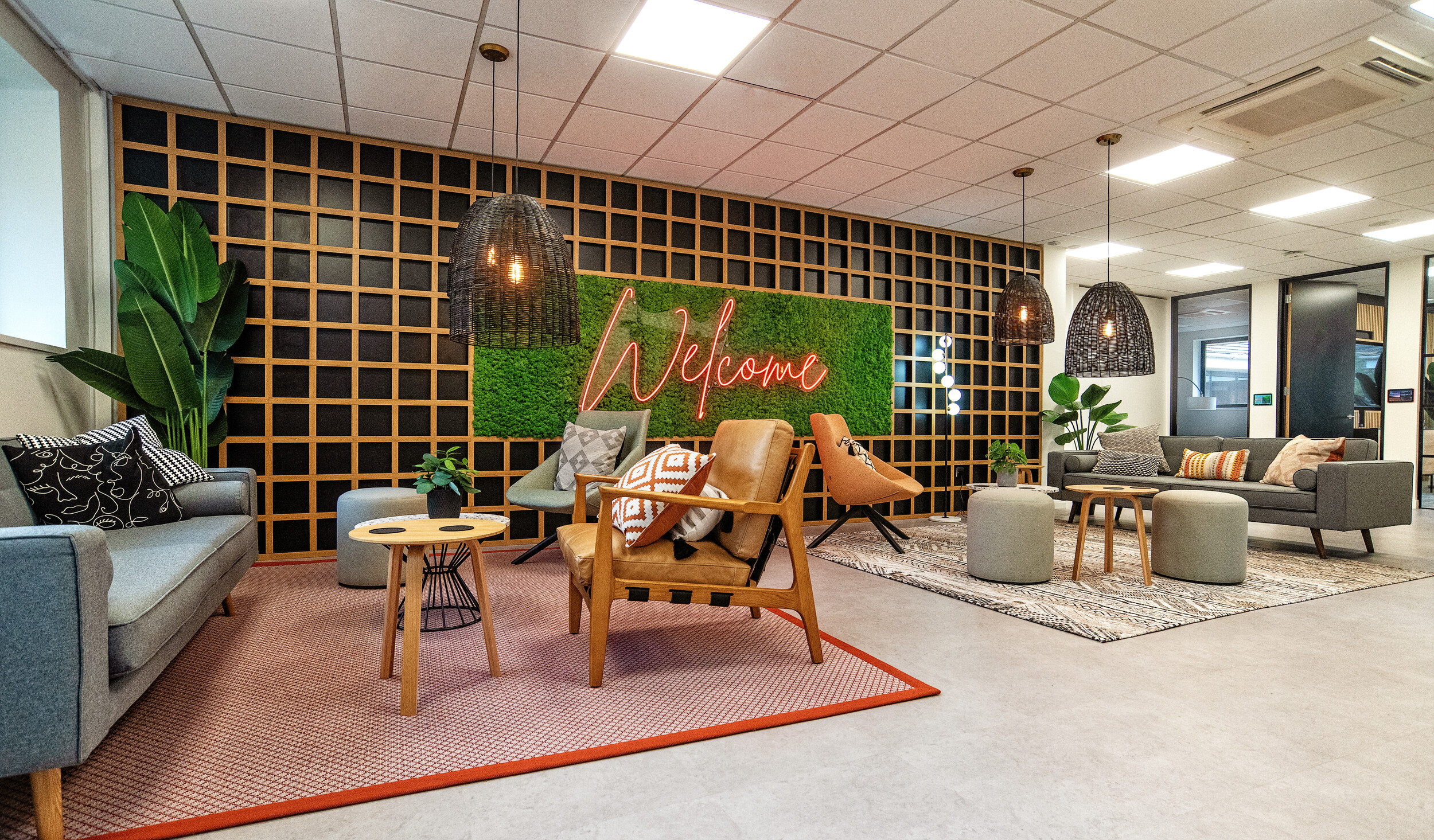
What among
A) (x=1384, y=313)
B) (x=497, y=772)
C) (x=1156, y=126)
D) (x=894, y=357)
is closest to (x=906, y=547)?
(x=894, y=357)

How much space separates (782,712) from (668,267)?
4.25 meters

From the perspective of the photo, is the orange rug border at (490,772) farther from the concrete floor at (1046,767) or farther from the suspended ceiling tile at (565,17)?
the suspended ceiling tile at (565,17)

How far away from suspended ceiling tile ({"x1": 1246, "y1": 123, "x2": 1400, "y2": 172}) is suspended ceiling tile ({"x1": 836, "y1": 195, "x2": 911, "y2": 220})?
2.56m

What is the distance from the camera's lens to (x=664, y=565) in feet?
8.25

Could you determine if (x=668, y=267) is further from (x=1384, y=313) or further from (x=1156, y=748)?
(x=1384, y=313)

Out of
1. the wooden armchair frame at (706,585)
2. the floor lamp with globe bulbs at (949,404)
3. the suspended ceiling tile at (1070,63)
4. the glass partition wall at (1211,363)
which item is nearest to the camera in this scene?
the wooden armchair frame at (706,585)

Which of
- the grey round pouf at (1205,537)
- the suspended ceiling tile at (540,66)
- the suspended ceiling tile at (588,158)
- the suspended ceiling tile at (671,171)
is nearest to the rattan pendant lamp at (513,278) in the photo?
the suspended ceiling tile at (540,66)

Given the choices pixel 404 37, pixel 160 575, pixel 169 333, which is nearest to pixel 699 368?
pixel 404 37

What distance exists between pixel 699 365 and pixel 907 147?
2.29 m

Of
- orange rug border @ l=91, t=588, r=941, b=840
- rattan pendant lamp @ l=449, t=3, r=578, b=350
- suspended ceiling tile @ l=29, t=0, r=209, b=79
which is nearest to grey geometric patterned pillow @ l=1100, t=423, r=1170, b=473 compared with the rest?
orange rug border @ l=91, t=588, r=941, b=840

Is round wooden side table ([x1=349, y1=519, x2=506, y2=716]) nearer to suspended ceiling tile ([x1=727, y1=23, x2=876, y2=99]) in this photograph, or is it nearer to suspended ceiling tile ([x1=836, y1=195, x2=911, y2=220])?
suspended ceiling tile ([x1=727, y1=23, x2=876, y2=99])

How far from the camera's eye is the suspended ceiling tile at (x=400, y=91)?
153 inches

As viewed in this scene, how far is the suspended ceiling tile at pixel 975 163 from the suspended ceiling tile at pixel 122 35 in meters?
4.69

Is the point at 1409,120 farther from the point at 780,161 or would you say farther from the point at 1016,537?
the point at 780,161
